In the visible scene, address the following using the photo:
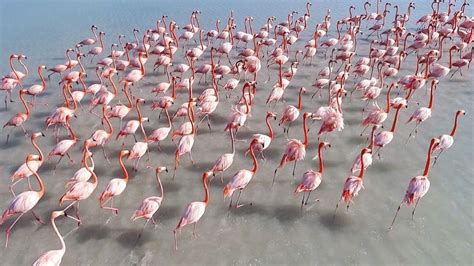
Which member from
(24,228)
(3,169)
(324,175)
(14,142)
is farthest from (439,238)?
(14,142)

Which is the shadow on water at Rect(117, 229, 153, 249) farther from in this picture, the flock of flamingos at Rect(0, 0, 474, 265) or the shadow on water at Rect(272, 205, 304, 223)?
the shadow on water at Rect(272, 205, 304, 223)

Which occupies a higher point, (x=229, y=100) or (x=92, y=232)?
(x=229, y=100)

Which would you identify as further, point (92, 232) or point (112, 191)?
point (112, 191)

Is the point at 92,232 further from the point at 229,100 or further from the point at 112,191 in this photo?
the point at 229,100

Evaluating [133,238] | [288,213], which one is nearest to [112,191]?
[133,238]

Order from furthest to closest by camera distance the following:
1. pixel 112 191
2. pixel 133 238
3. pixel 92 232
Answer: pixel 112 191 → pixel 92 232 → pixel 133 238

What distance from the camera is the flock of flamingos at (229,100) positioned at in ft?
20.4

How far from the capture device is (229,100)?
9.95 m

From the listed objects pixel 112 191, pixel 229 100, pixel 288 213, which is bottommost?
pixel 288 213

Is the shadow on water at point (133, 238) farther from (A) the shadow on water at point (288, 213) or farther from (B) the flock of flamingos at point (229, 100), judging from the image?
(A) the shadow on water at point (288, 213)

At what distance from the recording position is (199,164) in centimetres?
755

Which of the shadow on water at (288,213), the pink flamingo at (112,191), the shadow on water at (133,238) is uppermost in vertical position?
the pink flamingo at (112,191)

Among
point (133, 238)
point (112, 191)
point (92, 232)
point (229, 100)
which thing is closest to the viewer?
point (133, 238)

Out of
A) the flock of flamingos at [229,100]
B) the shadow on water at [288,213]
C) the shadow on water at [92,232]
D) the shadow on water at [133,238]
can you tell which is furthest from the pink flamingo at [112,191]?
the shadow on water at [288,213]
